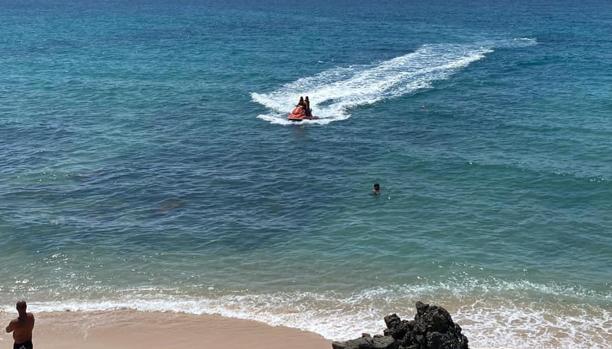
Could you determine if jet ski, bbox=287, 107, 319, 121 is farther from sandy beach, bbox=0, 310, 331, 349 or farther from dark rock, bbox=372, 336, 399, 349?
dark rock, bbox=372, 336, 399, 349

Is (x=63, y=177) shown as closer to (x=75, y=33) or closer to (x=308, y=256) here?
(x=308, y=256)

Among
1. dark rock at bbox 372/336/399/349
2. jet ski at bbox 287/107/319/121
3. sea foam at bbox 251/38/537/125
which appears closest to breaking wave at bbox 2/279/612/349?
dark rock at bbox 372/336/399/349

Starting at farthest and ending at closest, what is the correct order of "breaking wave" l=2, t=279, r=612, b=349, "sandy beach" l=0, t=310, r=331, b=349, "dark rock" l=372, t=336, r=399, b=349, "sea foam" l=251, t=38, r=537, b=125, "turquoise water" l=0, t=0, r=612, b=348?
"sea foam" l=251, t=38, r=537, b=125, "turquoise water" l=0, t=0, r=612, b=348, "breaking wave" l=2, t=279, r=612, b=349, "sandy beach" l=0, t=310, r=331, b=349, "dark rock" l=372, t=336, r=399, b=349

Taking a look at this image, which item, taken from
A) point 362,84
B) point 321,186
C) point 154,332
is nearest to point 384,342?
point 154,332

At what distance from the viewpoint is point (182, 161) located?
3928 centimetres

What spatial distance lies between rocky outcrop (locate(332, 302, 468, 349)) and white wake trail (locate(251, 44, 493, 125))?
29671mm

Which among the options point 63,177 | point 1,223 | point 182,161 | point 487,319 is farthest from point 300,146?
point 487,319

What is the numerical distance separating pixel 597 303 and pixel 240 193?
1680cm

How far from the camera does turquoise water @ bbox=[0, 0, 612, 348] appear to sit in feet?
81.2

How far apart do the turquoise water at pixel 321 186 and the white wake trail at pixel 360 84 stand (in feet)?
0.92

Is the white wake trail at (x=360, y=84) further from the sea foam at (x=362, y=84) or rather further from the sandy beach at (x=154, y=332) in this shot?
the sandy beach at (x=154, y=332)

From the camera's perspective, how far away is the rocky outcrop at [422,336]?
1719cm

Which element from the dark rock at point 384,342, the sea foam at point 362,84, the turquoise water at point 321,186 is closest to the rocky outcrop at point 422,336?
the dark rock at point 384,342

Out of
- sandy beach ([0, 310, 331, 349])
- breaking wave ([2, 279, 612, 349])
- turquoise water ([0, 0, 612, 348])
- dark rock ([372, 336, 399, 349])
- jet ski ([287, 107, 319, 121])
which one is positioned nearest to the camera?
dark rock ([372, 336, 399, 349])
